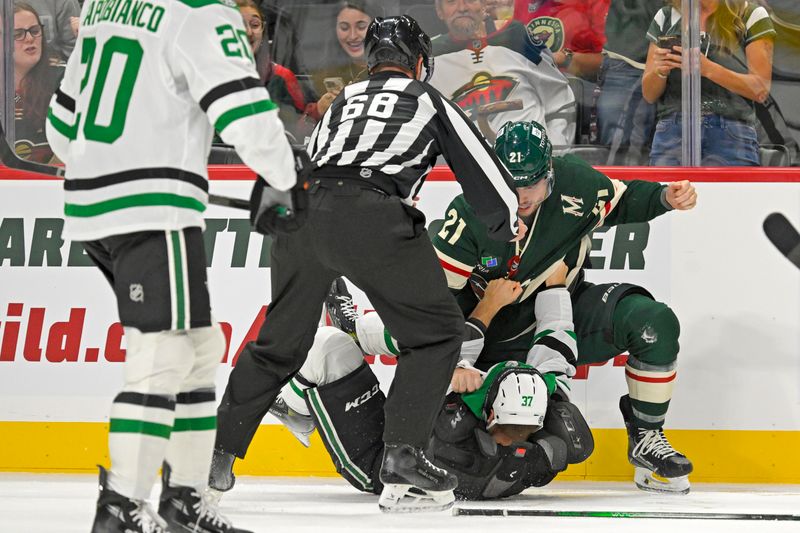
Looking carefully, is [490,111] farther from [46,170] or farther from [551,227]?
[46,170]

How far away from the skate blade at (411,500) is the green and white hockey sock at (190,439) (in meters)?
0.77

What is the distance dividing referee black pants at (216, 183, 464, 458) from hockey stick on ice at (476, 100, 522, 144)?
1.09m

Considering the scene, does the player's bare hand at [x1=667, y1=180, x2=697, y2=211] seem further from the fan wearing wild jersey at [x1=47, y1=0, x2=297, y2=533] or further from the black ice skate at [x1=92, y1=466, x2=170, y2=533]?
the black ice skate at [x1=92, y1=466, x2=170, y2=533]

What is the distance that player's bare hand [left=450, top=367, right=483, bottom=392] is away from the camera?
11.4 ft

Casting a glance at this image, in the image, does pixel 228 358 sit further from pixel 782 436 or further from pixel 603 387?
pixel 782 436

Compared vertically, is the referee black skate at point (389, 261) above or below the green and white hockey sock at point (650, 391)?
above

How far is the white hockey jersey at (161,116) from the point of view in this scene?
2.38 metres

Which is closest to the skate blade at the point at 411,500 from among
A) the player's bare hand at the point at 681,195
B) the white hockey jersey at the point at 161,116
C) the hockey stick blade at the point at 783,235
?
the white hockey jersey at the point at 161,116

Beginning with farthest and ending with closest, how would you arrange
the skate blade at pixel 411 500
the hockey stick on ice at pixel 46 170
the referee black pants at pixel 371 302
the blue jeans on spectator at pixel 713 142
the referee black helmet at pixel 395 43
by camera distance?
the blue jeans on spectator at pixel 713 142
the referee black helmet at pixel 395 43
the skate blade at pixel 411 500
the referee black pants at pixel 371 302
the hockey stick on ice at pixel 46 170

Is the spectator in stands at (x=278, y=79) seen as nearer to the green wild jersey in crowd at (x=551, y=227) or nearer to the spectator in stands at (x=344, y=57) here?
the spectator in stands at (x=344, y=57)

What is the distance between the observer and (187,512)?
249cm

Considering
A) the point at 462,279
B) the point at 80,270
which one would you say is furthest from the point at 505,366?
the point at 80,270

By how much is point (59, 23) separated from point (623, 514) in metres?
2.51

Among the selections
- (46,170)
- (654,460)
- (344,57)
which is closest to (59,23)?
(344,57)
